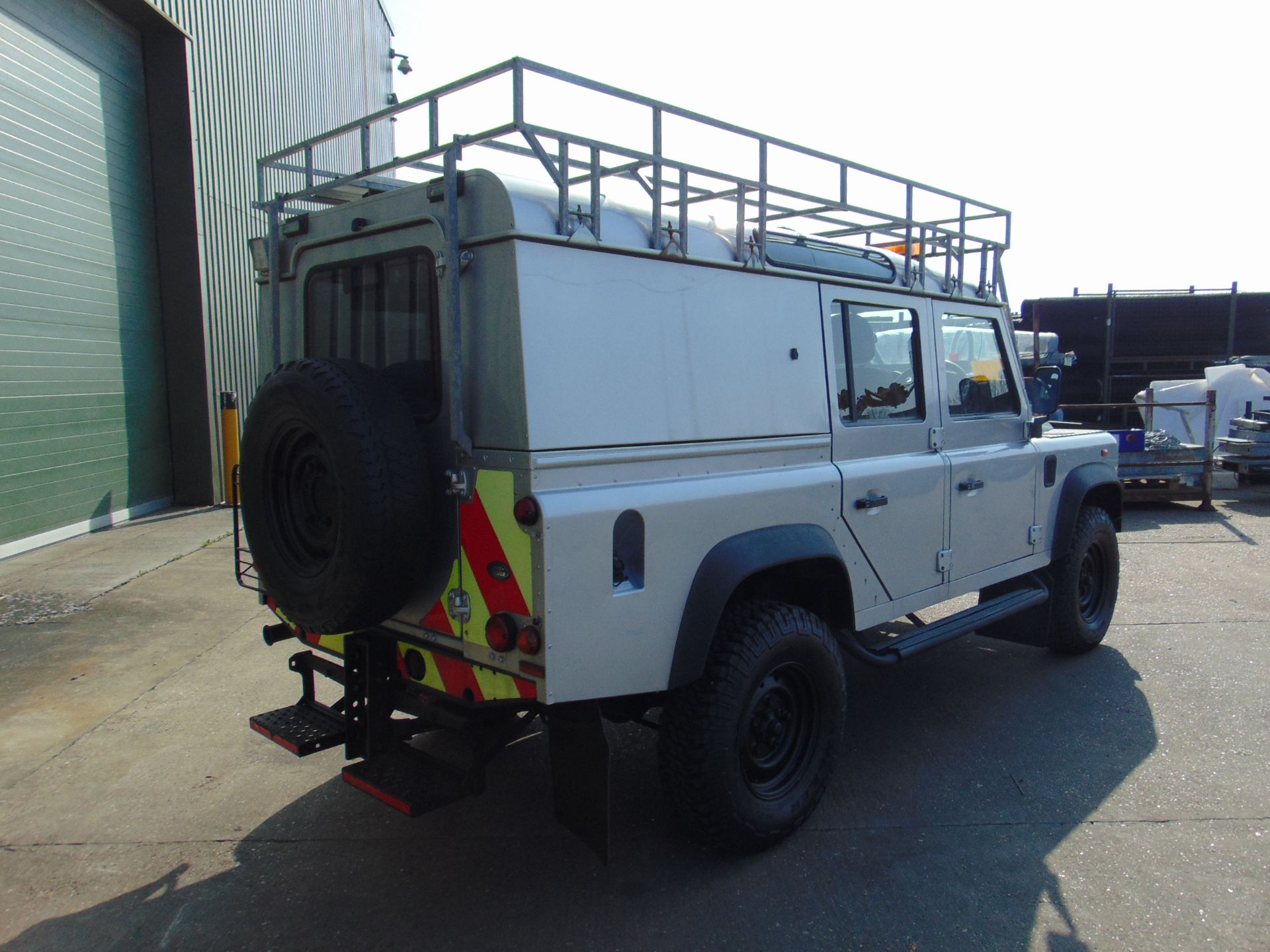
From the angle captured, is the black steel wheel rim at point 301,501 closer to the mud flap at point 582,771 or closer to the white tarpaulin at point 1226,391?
the mud flap at point 582,771

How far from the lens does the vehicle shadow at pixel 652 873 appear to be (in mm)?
2719

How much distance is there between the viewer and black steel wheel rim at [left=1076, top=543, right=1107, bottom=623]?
538cm

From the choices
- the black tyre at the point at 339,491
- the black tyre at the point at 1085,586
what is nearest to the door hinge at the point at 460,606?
the black tyre at the point at 339,491

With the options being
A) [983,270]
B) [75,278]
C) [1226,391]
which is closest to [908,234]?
[983,270]

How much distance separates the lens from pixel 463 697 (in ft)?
9.29

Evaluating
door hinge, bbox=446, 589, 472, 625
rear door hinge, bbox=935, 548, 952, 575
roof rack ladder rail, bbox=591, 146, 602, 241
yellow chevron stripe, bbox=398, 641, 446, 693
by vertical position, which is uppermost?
roof rack ladder rail, bbox=591, 146, 602, 241

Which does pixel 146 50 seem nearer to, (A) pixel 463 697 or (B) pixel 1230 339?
(A) pixel 463 697

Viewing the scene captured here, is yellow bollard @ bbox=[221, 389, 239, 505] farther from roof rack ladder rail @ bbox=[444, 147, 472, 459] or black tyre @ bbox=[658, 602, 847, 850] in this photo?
black tyre @ bbox=[658, 602, 847, 850]

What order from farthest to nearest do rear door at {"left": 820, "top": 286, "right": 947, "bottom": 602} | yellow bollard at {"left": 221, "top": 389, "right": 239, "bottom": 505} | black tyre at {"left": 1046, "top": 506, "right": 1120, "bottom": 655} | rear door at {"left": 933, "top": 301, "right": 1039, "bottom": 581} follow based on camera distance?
yellow bollard at {"left": 221, "top": 389, "right": 239, "bottom": 505} → black tyre at {"left": 1046, "top": 506, "right": 1120, "bottom": 655} → rear door at {"left": 933, "top": 301, "right": 1039, "bottom": 581} → rear door at {"left": 820, "top": 286, "right": 947, "bottom": 602}

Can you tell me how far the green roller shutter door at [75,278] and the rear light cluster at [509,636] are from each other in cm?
667

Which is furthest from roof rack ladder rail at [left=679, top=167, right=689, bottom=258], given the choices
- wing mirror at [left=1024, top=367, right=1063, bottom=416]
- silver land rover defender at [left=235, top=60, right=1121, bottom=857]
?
wing mirror at [left=1024, top=367, right=1063, bottom=416]

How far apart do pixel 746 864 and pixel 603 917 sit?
0.58 metres

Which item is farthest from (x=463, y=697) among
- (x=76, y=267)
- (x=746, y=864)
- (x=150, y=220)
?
(x=150, y=220)

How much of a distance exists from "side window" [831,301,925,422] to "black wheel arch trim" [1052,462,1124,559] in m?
1.51
